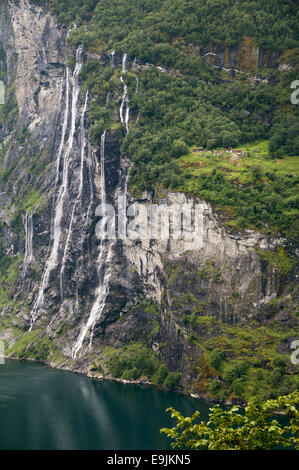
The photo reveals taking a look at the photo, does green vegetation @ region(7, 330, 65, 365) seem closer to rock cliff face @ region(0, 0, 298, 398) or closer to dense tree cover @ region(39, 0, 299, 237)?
rock cliff face @ region(0, 0, 298, 398)

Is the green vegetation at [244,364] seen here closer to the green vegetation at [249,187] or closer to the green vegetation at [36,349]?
the green vegetation at [249,187]

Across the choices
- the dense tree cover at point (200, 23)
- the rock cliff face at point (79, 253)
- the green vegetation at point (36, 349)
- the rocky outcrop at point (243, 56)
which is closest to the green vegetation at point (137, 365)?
the rock cliff face at point (79, 253)

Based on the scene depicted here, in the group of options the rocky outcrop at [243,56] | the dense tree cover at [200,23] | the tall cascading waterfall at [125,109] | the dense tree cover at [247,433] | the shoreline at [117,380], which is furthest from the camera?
the dense tree cover at [200,23]

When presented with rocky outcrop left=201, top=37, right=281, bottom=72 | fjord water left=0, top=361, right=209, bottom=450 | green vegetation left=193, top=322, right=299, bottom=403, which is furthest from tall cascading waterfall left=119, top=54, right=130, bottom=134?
fjord water left=0, top=361, right=209, bottom=450

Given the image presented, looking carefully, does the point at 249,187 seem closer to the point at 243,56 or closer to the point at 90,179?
the point at 90,179

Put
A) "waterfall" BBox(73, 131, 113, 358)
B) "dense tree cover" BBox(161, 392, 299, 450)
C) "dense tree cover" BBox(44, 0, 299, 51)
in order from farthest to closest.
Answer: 1. "dense tree cover" BBox(44, 0, 299, 51)
2. "waterfall" BBox(73, 131, 113, 358)
3. "dense tree cover" BBox(161, 392, 299, 450)

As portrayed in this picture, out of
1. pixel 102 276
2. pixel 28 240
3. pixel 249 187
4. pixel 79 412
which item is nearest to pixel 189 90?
pixel 249 187
